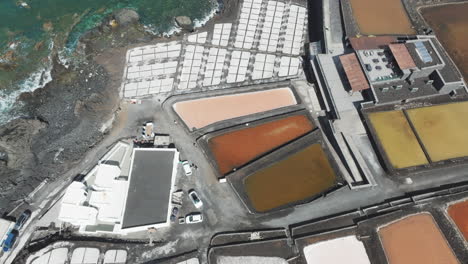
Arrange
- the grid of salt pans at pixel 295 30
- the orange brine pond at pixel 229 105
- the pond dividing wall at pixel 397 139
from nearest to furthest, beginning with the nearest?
the pond dividing wall at pixel 397 139, the orange brine pond at pixel 229 105, the grid of salt pans at pixel 295 30

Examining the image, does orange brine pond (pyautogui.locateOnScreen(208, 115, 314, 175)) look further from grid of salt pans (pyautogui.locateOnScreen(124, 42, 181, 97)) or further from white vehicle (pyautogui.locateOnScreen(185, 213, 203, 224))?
grid of salt pans (pyautogui.locateOnScreen(124, 42, 181, 97))

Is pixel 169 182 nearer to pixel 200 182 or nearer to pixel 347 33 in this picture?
pixel 200 182

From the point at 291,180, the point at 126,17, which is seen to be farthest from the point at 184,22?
the point at 291,180

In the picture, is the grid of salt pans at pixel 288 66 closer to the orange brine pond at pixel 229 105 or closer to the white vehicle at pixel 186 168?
the orange brine pond at pixel 229 105

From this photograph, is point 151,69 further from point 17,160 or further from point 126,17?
point 17,160

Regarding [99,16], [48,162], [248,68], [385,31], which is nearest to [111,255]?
[48,162]

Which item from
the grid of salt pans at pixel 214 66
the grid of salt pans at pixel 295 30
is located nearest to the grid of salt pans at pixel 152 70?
the grid of salt pans at pixel 214 66

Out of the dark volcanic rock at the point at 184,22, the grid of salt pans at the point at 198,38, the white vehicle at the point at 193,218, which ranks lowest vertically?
the white vehicle at the point at 193,218
